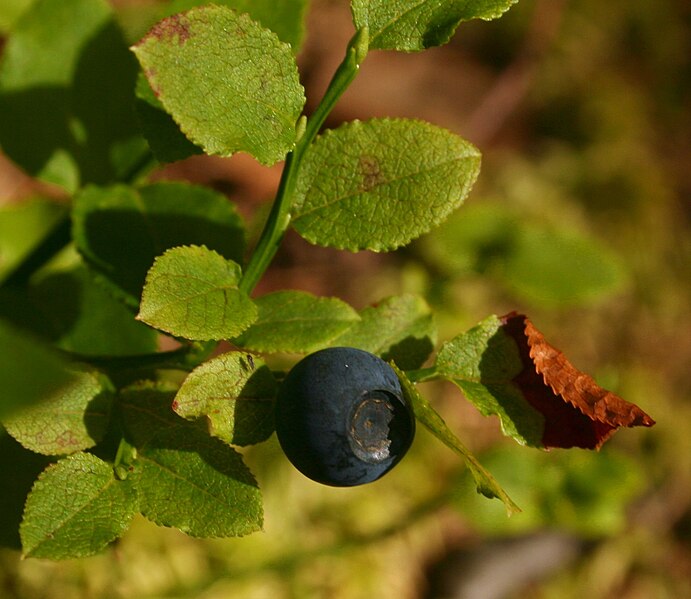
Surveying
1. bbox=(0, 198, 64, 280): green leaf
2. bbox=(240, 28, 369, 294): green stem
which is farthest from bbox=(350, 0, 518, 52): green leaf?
bbox=(0, 198, 64, 280): green leaf

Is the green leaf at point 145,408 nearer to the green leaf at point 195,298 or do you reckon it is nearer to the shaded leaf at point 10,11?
the green leaf at point 195,298

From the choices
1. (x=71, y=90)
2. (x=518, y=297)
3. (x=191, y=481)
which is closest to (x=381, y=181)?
(x=191, y=481)

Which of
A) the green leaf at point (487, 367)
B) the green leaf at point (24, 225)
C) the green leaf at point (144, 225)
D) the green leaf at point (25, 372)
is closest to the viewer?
the green leaf at point (25, 372)

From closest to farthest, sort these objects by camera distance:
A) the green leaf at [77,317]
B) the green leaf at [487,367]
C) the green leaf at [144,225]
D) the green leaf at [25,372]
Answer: the green leaf at [25,372] → the green leaf at [487,367] → the green leaf at [144,225] → the green leaf at [77,317]

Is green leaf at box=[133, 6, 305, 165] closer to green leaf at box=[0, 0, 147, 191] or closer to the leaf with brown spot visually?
the leaf with brown spot

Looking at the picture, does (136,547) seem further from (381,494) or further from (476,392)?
(476,392)

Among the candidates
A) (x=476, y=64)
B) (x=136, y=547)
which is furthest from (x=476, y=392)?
(x=476, y=64)

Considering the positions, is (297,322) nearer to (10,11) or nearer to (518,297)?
(10,11)

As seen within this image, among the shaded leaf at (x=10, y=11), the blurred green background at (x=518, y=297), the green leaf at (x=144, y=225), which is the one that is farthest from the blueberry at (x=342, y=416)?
the shaded leaf at (x=10, y=11)
